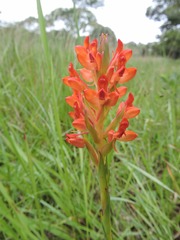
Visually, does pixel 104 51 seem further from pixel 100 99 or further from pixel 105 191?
pixel 105 191

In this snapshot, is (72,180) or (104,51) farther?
(72,180)

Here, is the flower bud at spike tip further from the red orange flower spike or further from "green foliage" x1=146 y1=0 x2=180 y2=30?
"green foliage" x1=146 y1=0 x2=180 y2=30

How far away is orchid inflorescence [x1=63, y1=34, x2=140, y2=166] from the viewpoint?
437 millimetres

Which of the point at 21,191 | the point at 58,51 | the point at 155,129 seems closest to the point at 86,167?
the point at 21,191

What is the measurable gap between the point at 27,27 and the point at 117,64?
294 centimetres

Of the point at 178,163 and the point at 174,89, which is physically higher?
the point at 174,89

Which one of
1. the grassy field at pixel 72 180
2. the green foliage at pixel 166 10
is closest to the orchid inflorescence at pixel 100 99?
the grassy field at pixel 72 180

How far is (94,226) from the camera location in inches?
34.1

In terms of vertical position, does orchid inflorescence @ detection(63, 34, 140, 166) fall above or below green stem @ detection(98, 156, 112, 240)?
above

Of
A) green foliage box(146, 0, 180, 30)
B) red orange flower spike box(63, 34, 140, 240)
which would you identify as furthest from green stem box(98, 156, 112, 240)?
green foliage box(146, 0, 180, 30)

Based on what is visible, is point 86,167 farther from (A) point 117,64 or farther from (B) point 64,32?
(B) point 64,32

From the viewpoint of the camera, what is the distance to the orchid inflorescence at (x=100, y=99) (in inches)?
17.2

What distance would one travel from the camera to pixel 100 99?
440 mm

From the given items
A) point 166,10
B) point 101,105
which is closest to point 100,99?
point 101,105
